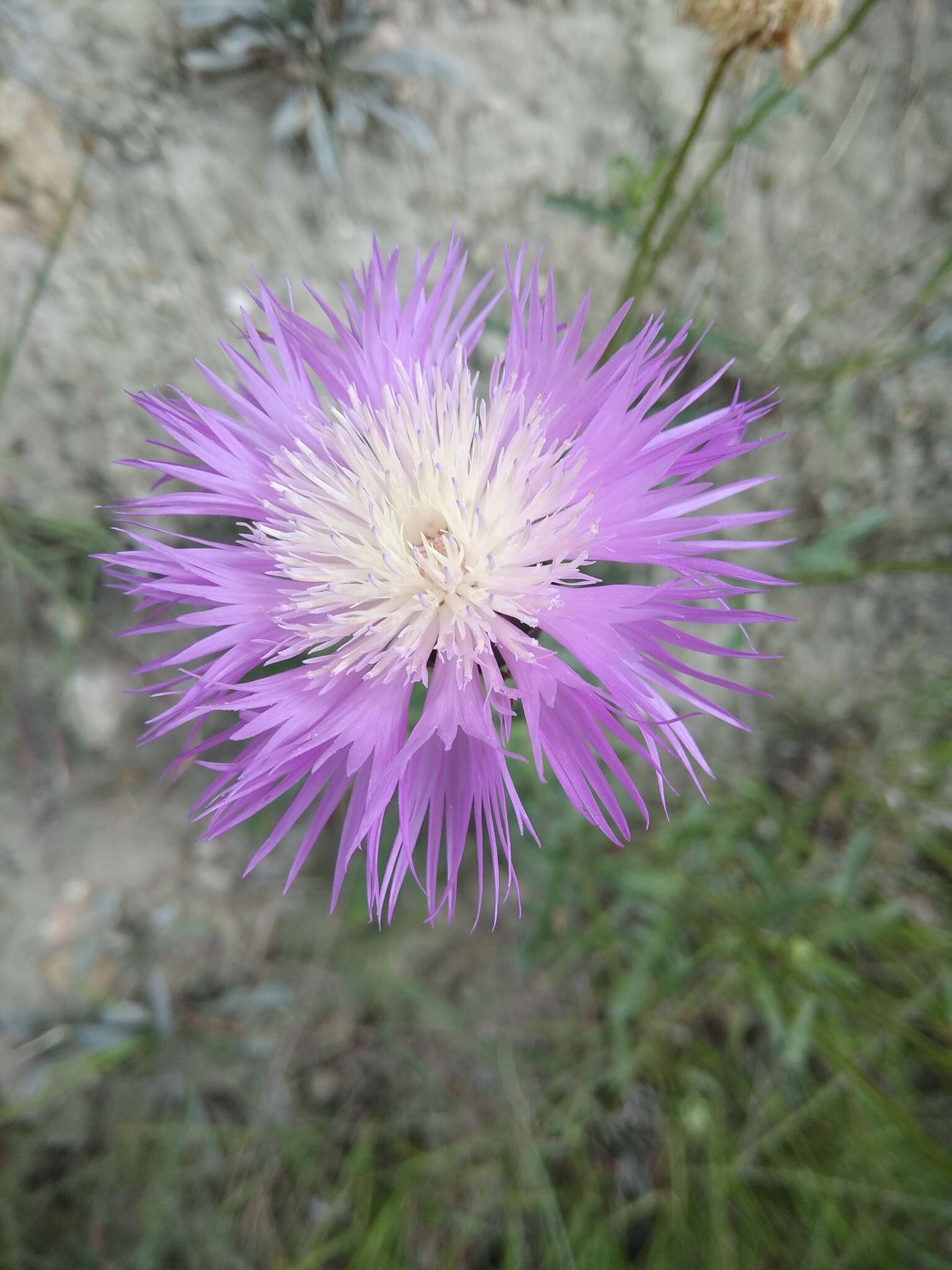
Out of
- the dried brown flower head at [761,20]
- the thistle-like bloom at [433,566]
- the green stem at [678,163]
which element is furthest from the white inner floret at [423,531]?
the dried brown flower head at [761,20]

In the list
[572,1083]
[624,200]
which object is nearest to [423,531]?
[624,200]

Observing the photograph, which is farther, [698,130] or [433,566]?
[698,130]

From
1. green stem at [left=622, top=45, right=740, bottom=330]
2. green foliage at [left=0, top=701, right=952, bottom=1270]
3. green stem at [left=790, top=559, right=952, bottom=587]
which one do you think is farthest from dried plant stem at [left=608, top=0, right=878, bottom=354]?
green foliage at [left=0, top=701, right=952, bottom=1270]

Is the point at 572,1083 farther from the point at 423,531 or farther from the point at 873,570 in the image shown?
the point at 423,531

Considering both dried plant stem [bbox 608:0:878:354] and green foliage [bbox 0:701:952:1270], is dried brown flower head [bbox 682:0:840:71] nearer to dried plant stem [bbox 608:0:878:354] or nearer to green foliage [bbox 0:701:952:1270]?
dried plant stem [bbox 608:0:878:354]

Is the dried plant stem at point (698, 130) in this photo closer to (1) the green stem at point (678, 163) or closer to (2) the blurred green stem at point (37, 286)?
(1) the green stem at point (678, 163)

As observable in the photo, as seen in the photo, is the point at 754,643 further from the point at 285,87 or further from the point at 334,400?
the point at 285,87

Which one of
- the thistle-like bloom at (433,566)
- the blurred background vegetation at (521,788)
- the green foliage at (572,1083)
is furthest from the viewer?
the green foliage at (572,1083)
